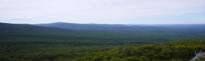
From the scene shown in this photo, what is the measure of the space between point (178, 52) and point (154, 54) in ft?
6.76

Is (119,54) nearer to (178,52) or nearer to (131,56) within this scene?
(131,56)

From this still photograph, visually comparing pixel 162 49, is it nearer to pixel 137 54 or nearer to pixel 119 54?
pixel 137 54

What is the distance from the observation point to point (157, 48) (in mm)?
28516

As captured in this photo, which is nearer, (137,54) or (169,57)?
(169,57)

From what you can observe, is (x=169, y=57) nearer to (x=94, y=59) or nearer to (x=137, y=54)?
(x=137, y=54)

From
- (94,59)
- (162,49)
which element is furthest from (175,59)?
(94,59)

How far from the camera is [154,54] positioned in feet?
87.0

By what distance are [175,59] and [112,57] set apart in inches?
238

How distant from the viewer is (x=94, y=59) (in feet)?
93.4

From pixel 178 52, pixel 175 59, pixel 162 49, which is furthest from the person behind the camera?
pixel 162 49

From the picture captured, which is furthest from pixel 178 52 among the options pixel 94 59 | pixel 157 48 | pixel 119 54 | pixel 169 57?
pixel 94 59

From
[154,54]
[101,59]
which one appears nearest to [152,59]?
[154,54]

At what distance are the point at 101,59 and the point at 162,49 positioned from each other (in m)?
5.57

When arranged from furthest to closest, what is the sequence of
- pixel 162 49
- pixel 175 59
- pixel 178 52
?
pixel 162 49, pixel 178 52, pixel 175 59
